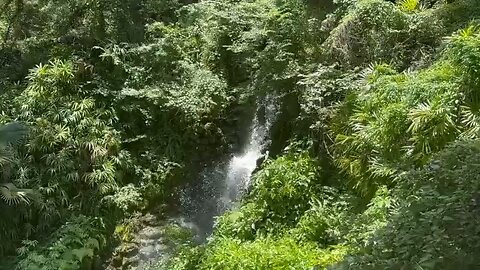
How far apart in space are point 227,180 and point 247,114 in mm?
1239

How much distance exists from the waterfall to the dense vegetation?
0.89ft

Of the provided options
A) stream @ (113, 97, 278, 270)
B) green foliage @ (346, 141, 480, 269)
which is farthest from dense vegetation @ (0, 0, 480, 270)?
stream @ (113, 97, 278, 270)

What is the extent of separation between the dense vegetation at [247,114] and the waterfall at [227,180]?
0.89 ft

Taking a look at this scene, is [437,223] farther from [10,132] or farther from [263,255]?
[10,132]

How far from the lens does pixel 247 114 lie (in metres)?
8.16

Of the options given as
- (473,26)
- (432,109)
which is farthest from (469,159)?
(473,26)

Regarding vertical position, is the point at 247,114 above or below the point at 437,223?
above

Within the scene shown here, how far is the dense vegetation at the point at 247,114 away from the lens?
13.2 feet

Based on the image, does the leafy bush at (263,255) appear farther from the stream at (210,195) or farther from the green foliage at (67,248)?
the green foliage at (67,248)

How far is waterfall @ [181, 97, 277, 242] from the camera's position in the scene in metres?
7.20

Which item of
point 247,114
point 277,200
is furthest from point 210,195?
point 277,200

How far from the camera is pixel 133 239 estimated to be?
265 inches

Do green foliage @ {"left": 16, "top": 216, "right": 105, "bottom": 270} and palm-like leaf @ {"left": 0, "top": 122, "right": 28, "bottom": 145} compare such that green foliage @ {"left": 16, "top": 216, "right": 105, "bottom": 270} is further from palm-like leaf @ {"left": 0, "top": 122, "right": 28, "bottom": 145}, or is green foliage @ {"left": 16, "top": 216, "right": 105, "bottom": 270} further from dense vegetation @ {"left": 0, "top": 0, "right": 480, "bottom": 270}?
palm-like leaf @ {"left": 0, "top": 122, "right": 28, "bottom": 145}

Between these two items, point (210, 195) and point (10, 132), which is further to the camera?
point (210, 195)
